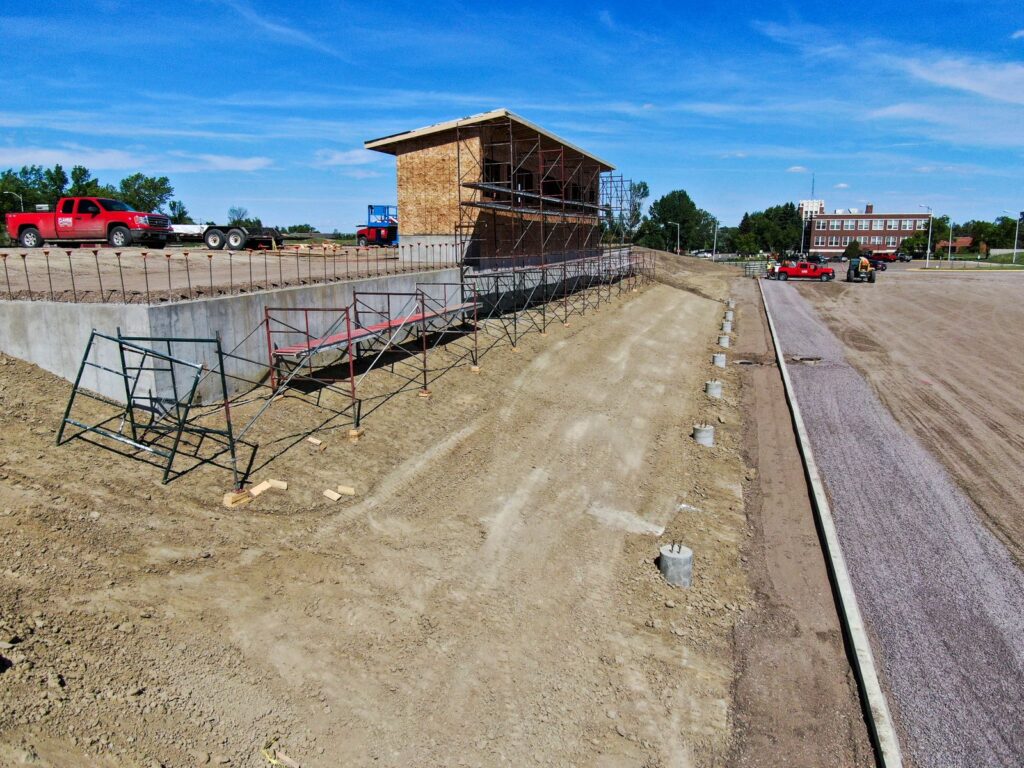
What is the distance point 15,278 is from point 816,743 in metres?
17.5

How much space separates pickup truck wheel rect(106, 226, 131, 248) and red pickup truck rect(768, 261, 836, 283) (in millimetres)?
48012

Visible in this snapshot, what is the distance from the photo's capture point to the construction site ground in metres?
5.46

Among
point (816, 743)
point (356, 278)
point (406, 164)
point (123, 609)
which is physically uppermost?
point (406, 164)

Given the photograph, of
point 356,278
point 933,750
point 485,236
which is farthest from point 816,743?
point 485,236

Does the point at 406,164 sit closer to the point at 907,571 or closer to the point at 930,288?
the point at 907,571

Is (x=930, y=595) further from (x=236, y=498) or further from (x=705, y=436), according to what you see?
(x=236, y=498)

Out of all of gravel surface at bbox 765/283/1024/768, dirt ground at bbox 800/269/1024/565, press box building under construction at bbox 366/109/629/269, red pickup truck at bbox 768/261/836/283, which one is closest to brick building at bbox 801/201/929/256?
red pickup truck at bbox 768/261/836/283

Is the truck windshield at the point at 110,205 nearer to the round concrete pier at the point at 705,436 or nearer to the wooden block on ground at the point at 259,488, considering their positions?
the wooden block on ground at the point at 259,488

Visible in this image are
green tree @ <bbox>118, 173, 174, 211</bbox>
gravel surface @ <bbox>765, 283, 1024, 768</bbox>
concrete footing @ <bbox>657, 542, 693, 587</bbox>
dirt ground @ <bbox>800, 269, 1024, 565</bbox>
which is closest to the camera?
gravel surface @ <bbox>765, 283, 1024, 768</bbox>

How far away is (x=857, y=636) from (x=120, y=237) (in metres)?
23.5

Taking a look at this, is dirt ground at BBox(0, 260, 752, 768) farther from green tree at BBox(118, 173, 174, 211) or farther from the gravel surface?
green tree at BBox(118, 173, 174, 211)

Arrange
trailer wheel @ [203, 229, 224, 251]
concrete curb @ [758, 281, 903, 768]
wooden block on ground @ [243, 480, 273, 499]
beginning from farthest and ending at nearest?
trailer wheel @ [203, 229, 224, 251]
wooden block on ground @ [243, 480, 273, 499]
concrete curb @ [758, 281, 903, 768]

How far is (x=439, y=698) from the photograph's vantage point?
19.8 ft

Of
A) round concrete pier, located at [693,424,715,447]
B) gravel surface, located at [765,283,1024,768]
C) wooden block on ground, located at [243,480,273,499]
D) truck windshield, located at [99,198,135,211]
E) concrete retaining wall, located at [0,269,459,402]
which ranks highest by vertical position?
truck windshield, located at [99,198,135,211]
